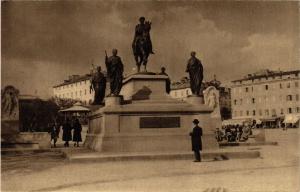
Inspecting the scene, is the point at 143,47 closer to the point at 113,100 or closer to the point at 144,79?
the point at 144,79

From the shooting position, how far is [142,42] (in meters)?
17.7

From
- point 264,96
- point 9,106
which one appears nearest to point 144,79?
point 9,106

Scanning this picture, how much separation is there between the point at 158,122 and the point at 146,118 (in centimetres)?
43

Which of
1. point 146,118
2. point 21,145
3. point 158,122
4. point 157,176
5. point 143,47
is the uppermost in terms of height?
point 143,47

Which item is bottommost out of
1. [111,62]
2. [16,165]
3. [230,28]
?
[16,165]

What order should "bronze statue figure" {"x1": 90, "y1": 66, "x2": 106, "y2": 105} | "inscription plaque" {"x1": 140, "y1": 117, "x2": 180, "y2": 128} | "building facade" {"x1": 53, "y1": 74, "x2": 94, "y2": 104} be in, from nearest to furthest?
"inscription plaque" {"x1": 140, "y1": 117, "x2": 180, "y2": 128} < "bronze statue figure" {"x1": 90, "y1": 66, "x2": 106, "y2": 105} < "building facade" {"x1": 53, "y1": 74, "x2": 94, "y2": 104}

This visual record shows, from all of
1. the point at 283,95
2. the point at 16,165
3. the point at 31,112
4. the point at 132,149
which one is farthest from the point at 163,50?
the point at 283,95

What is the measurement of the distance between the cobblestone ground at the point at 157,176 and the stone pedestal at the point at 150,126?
6.96ft

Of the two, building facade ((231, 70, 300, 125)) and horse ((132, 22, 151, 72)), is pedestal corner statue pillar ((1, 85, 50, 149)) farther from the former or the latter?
building facade ((231, 70, 300, 125))

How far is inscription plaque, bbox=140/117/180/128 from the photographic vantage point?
1598 centimetres

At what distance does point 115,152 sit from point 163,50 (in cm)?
432

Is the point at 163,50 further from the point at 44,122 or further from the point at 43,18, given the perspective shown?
the point at 44,122

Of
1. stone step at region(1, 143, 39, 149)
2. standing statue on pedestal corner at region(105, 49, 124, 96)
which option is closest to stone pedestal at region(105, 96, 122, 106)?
standing statue on pedestal corner at region(105, 49, 124, 96)

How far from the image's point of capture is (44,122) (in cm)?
5494
